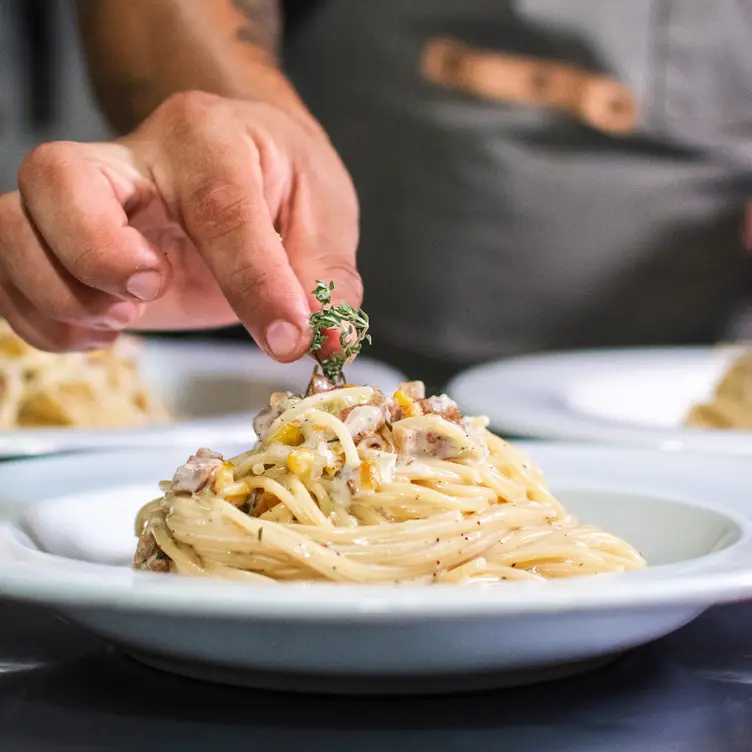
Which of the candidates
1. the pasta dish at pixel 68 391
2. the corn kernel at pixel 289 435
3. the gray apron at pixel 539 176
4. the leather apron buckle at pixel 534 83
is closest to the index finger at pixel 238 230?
the corn kernel at pixel 289 435

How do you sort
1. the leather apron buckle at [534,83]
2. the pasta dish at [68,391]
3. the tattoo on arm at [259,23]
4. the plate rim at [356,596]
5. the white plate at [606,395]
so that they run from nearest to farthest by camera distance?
the plate rim at [356,596], the white plate at [606,395], the tattoo on arm at [259,23], the pasta dish at [68,391], the leather apron buckle at [534,83]

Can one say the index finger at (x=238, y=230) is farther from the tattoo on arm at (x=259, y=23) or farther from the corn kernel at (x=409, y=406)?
the tattoo on arm at (x=259, y=23)

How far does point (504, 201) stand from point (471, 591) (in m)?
2.87

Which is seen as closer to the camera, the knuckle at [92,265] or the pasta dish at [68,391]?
the knuckle at [92,265]

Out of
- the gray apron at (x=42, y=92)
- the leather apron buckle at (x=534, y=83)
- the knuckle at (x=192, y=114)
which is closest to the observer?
the knuckle at (x=192, y=114)

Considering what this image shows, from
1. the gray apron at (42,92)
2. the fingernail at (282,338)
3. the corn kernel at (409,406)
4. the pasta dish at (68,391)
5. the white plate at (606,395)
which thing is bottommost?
the gray apron at (42,92)

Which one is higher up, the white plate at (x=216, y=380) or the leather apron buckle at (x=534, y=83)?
the leather apron buckle at (x=534, y=83)

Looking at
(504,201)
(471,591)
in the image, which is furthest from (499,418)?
(504,201)

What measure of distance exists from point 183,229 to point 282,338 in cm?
38

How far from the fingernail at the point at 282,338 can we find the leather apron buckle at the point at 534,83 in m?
2.20

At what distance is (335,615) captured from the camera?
101cm

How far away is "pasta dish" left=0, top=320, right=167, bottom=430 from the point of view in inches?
124

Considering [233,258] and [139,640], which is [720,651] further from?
[233,258]

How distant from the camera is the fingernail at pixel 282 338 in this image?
1601 mm
